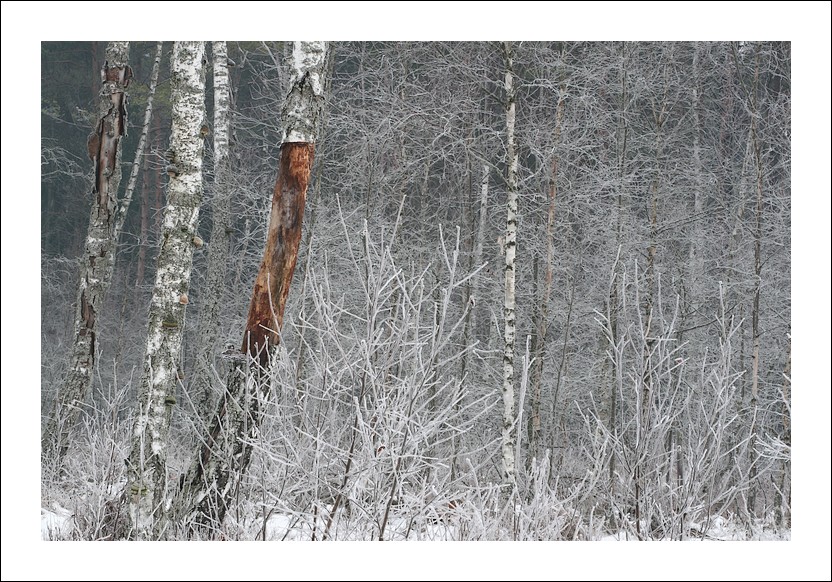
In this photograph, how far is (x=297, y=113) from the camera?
178 inches

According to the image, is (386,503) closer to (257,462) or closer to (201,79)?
(257,462)

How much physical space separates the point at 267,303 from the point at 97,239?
2.27 meters

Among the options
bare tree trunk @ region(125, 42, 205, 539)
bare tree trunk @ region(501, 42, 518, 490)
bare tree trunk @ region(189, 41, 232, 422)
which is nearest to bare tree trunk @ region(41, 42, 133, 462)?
bare tree trunk @ region(125, 42, 205, 539)

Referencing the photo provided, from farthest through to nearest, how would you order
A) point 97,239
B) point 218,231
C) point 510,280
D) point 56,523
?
point 218,231, point 510,280, point 97,239, point 56,523

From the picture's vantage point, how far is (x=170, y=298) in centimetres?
432

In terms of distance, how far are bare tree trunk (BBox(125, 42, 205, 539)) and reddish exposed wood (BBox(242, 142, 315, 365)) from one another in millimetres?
466

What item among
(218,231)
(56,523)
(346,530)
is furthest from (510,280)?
(56,523)

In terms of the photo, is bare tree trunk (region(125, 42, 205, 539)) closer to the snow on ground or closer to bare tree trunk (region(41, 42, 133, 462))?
the snow on ground

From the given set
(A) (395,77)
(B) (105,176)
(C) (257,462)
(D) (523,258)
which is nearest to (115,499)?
(C) (257,462)

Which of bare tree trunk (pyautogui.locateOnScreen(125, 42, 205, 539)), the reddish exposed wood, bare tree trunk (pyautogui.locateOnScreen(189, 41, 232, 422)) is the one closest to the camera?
bare tree trunk (pyautogui.locateOnScreen(125, 42, 205, 539))

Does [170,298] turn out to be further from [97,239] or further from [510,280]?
[510,280]

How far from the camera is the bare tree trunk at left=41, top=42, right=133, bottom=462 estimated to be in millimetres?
5906

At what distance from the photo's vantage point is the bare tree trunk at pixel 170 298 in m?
4.21
